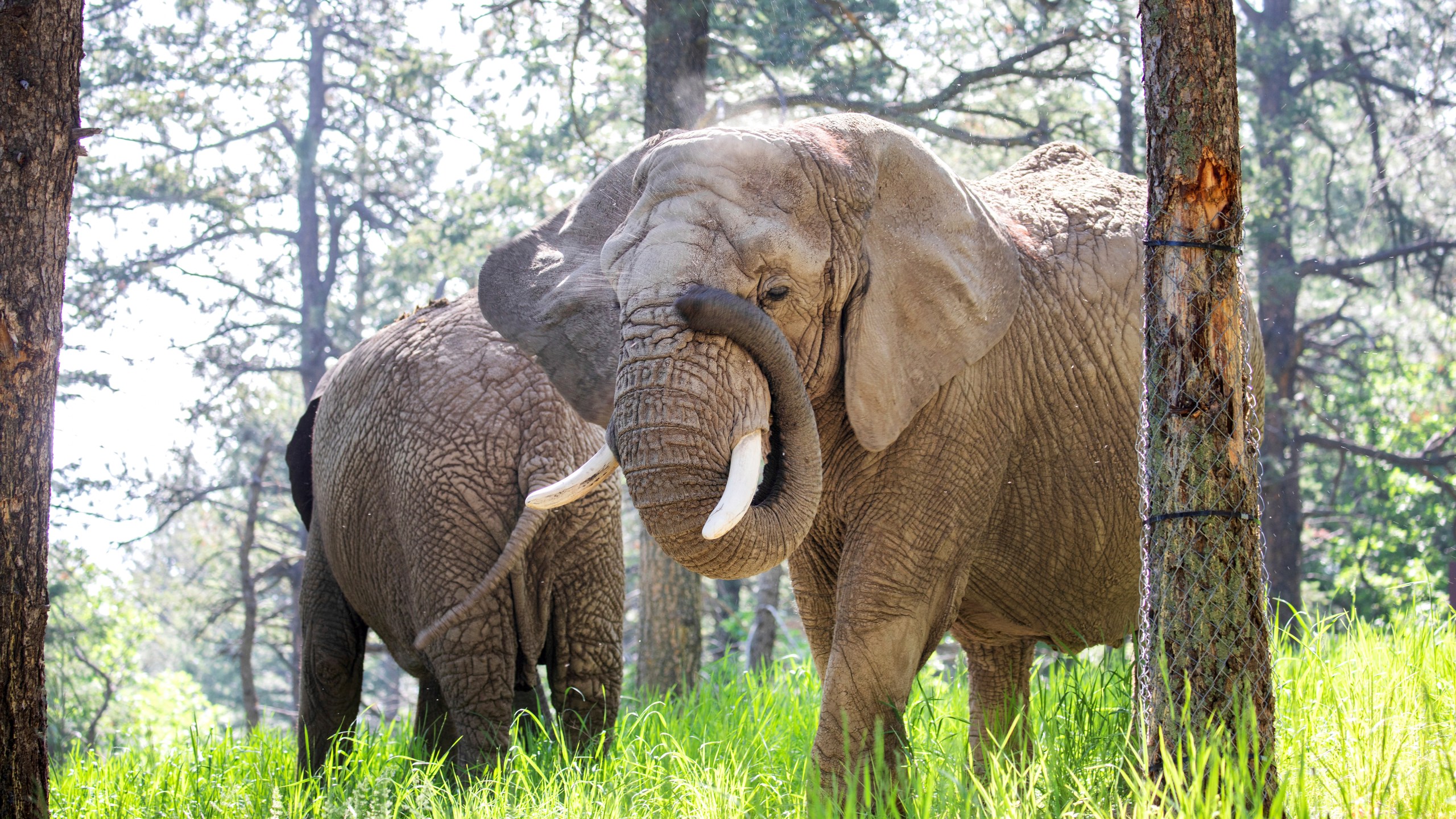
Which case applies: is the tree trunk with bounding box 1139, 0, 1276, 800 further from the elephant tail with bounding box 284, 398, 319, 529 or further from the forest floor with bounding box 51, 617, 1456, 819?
the elephant tail with bounding box 284, 398, 319, 529

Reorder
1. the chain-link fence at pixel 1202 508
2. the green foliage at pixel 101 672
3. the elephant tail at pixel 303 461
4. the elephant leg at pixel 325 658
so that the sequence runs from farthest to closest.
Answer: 1. the green foliage at pixel 101 672
2. the elephant tail at pixel 303 461
3. the elephant leg at pixel 325 658
4. the chain-link fence at pixel 1202 508

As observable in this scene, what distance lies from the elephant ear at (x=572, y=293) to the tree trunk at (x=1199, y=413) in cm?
167

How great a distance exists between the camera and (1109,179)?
4902 mm

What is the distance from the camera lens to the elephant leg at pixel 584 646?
17.2 feet

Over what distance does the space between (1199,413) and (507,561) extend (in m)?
2.72

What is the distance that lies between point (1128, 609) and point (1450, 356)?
1246 centimetres

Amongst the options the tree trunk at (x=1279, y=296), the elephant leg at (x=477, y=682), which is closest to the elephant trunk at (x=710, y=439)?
the elephant leg at (x=477, y=682)

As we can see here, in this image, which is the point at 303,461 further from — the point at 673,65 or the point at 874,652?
the point at 874,652

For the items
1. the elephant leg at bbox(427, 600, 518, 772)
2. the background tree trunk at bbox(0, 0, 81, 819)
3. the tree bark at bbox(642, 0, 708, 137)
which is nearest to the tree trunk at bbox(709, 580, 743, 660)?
the tree bark at bbox(642, 0, 708, 137)

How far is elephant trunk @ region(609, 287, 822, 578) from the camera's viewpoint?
336 centimetres

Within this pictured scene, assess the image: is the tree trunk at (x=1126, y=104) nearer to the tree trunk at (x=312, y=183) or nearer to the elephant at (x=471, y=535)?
the elephant at (x=471, y=535)

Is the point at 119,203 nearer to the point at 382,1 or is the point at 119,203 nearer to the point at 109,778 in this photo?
the point at 382,1

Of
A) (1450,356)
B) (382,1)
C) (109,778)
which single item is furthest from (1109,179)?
(382,1)

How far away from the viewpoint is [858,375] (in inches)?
150
